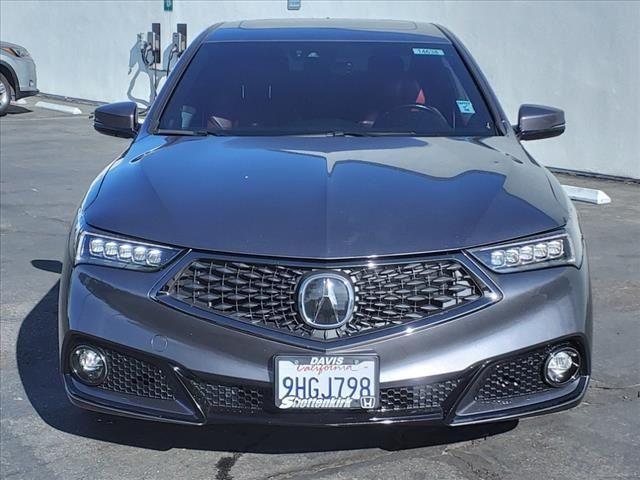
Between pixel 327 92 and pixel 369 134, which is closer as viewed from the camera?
pixel 369 134

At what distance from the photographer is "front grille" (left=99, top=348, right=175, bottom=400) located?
3371mm

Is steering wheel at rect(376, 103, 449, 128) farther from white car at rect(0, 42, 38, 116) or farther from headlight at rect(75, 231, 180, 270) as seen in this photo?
white car at rect(0, 42, 38, 116)

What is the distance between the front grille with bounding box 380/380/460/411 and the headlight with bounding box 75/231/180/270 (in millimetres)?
850

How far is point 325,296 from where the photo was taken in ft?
10.5

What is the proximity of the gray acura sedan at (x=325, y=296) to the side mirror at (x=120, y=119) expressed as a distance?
3.56 feet

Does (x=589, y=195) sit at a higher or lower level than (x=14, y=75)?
higher

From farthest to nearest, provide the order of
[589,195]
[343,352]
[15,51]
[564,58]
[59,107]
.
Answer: [59,107], [15,51], [564,58], [589,195], [343,352]

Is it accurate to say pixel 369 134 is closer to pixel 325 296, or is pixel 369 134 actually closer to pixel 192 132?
pixel 192 132

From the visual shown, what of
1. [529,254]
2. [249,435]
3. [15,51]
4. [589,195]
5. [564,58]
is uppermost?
[529,254]

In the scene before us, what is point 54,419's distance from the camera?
420cm

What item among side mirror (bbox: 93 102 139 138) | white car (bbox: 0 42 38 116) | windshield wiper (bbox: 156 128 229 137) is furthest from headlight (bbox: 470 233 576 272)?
white car (bbox: 0 42 38 116)

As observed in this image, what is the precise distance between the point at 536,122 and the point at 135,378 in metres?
2.50

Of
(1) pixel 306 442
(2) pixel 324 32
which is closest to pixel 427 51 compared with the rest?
(2) pixel 324 32

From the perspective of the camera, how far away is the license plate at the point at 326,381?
3.20m
